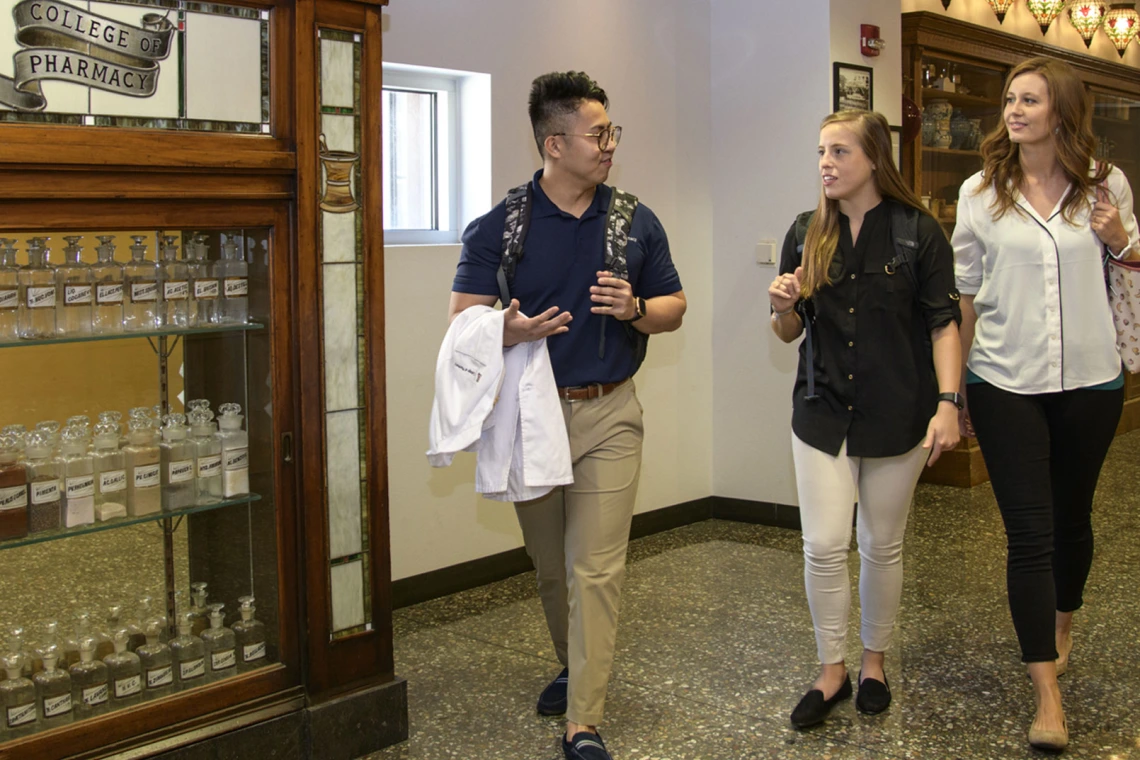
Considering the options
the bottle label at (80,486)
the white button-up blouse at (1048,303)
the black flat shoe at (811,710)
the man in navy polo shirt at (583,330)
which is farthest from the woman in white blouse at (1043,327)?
the bottle label at (80,486)

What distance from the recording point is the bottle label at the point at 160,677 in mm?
2973

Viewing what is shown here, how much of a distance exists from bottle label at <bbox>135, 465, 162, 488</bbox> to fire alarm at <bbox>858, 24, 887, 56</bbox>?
3815 millimetres

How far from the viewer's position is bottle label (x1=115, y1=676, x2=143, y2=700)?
115 inches

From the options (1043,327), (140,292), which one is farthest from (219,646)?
(1043,327)

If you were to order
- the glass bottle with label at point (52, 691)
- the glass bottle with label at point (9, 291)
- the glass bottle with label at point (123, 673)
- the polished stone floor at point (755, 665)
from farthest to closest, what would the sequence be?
the polished stone floor at point (755, 665) < the glass bottle with label at point (123, 673) < the glass bottle with label at point (52, 691) < the glass bottle with label at point (9, 291)

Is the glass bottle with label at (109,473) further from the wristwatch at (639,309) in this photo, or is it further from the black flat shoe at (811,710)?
the black flat shoe at (811,710)

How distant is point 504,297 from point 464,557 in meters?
1.80

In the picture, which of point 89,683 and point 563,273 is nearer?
point 89,683

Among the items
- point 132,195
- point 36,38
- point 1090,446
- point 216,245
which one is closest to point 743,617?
point 1090,446

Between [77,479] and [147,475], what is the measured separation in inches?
6.8

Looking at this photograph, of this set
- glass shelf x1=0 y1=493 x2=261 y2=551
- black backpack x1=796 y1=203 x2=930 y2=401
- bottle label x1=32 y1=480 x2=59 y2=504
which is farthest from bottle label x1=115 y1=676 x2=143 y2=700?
black backpack x1=796 y1=203 x2=930 y2=401

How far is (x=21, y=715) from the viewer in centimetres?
277

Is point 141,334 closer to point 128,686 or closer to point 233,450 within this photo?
point 233,450

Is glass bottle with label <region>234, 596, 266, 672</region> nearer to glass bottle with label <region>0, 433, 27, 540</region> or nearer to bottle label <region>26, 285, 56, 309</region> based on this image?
glass bottle with label <region>0, 433, 27, 540</region>
